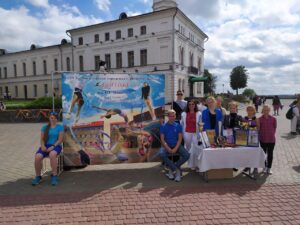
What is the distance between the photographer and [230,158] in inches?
226

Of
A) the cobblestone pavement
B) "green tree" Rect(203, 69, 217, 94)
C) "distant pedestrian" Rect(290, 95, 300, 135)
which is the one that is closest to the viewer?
the cobblestone pavement

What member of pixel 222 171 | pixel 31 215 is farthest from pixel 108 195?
pixel 222 171

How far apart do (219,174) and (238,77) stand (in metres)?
61.4

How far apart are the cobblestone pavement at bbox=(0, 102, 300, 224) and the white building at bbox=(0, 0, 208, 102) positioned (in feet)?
79.7

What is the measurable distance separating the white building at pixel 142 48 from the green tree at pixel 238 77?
17.4 metres

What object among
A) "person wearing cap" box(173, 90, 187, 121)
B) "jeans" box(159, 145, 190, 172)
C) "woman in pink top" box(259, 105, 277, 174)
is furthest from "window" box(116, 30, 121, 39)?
"woman in pink top" box(259, 105, 277, 174)

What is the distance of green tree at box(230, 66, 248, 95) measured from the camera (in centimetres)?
6272

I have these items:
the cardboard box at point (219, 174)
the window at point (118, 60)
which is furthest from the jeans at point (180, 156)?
the window at point (118, 60)

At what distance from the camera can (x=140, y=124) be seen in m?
6.41

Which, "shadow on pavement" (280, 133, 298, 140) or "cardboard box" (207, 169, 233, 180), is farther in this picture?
"shadow on pavement" (280, 133, 298, 140)

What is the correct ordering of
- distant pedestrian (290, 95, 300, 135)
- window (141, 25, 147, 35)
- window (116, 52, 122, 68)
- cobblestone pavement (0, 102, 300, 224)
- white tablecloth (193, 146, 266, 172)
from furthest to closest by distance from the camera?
window (116, 52, 122, 68)
window (141, 25, 147, 35)
distant pedestrian (290, 95, 300, 135)
white tablecloth (193, 146, 266, 172)
cobblestone pavement (0, 102, 300, 224)

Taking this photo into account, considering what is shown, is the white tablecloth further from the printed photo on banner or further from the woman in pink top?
the printed photo on banner

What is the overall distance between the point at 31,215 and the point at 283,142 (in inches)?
358

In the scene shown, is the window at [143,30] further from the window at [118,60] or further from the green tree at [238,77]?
the green tree at [238,77]
